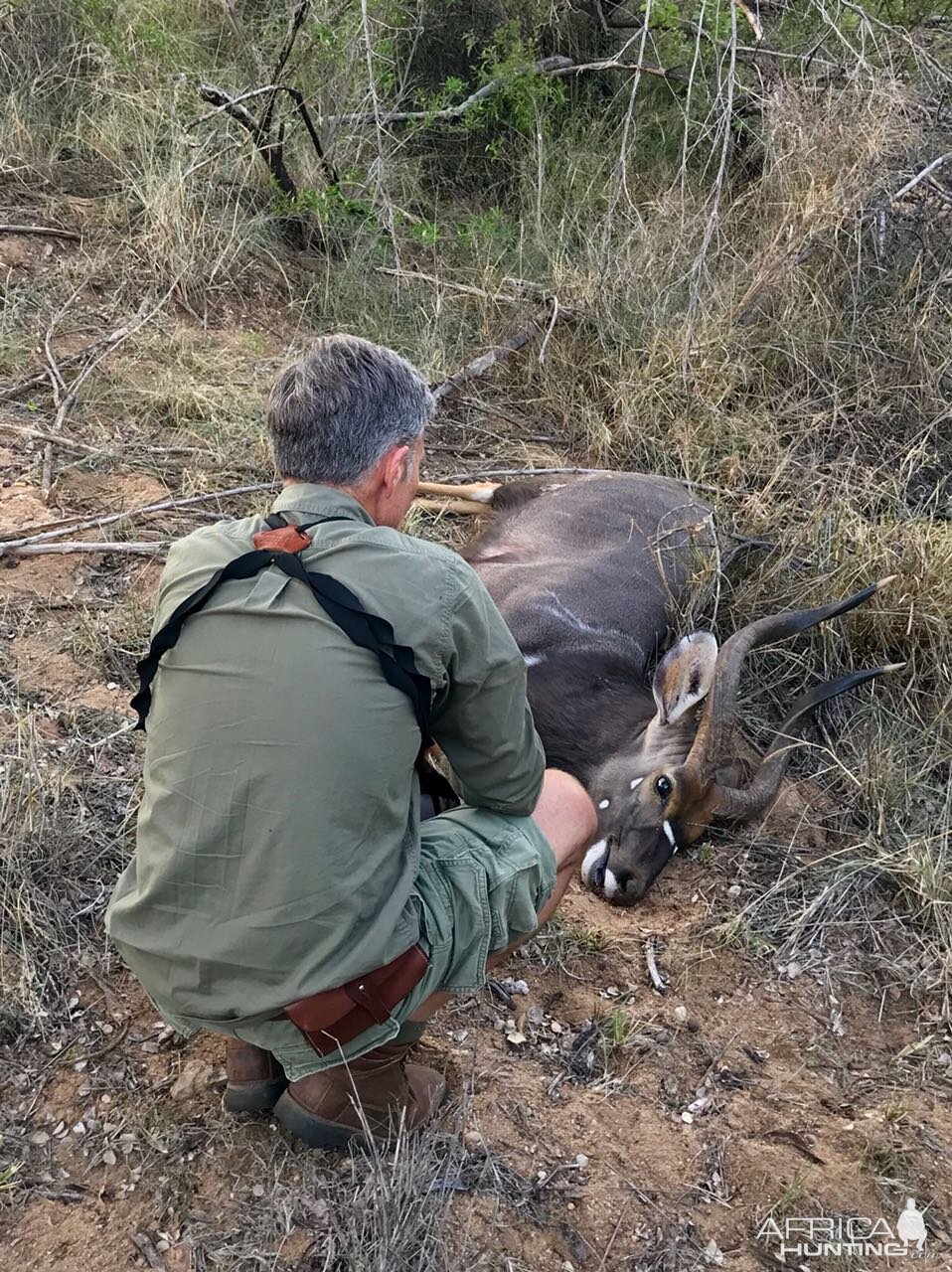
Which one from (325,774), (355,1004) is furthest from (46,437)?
(355,1004)

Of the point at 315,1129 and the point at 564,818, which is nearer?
the point at 315,1129

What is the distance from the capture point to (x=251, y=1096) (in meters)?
2.81

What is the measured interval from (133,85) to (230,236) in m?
1.37

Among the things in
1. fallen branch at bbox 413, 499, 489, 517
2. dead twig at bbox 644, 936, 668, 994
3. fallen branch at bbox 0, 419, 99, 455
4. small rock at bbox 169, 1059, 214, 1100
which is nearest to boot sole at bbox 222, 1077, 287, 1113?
small rock at bbox 169, 1059, 214, 1100

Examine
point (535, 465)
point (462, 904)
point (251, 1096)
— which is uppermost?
point (462, 904)

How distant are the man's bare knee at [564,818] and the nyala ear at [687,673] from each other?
1635mm

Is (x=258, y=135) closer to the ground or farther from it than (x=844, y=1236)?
farther from it

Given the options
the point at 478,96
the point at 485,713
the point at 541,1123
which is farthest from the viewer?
the point at 478,96

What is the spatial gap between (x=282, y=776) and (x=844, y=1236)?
1867mm

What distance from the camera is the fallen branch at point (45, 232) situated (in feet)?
22.6

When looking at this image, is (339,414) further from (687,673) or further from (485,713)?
(687,673)

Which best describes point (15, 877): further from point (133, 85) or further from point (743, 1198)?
point (133, 85)

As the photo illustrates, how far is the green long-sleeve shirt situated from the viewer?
2.35 metres

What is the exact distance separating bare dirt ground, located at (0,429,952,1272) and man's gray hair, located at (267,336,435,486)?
145 cm
